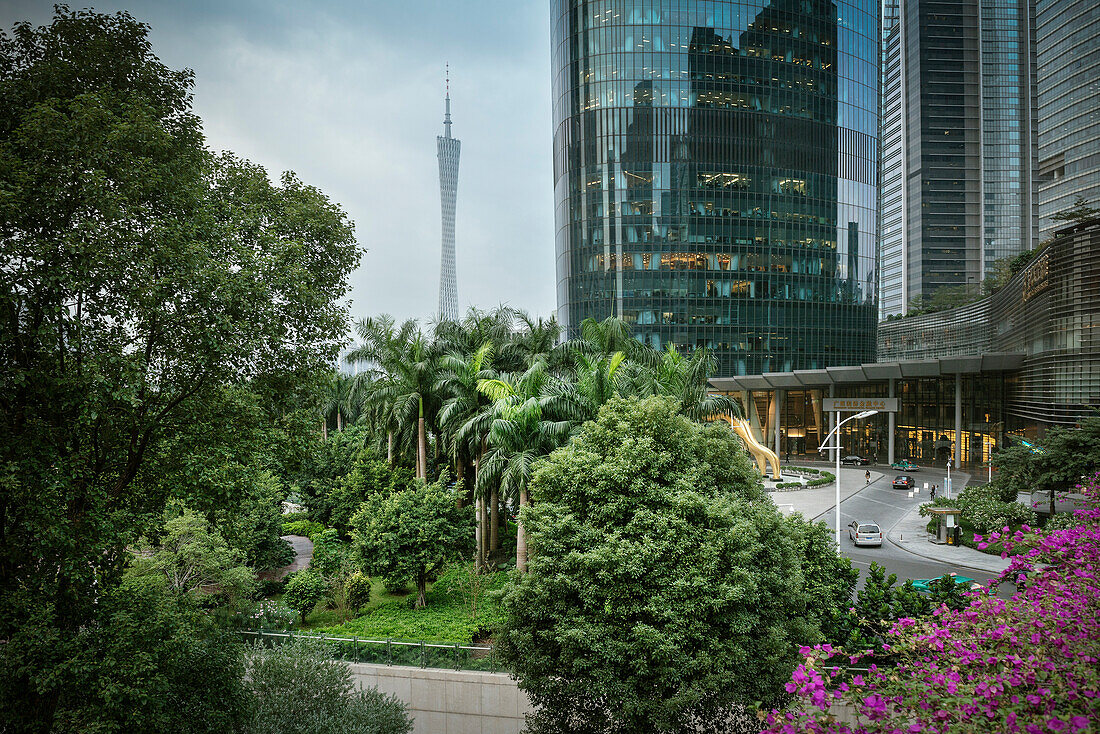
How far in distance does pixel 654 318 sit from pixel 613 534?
6128 centimetres

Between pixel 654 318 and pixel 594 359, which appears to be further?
pixel 654 318

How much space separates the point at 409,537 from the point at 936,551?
24281 millimetres

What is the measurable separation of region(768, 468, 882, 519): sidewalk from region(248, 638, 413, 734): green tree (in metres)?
27.0

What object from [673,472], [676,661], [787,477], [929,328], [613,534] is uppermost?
[929,328]

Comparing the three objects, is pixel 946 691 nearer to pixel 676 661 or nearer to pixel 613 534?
pixel 676 661

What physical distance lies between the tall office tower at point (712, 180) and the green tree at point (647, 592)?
59.4 metres

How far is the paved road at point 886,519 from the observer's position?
24.3 meters

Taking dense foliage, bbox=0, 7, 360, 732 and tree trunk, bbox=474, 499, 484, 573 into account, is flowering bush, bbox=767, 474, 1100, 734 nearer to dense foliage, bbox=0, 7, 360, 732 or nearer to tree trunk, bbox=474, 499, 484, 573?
dense foliage, bbox=0, 7, 360, 732

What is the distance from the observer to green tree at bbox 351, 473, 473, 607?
18.6 meters

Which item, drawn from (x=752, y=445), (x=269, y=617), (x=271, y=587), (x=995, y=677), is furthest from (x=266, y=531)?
(x=752, y=445)

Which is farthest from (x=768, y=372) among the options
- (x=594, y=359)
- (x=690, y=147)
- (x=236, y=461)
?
(x=236, y=461)

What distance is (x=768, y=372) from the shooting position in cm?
7038

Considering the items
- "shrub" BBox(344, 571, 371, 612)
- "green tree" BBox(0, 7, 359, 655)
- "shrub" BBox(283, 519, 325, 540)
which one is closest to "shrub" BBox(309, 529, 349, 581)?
"shrub" BBox(344, 571, 371, 612)

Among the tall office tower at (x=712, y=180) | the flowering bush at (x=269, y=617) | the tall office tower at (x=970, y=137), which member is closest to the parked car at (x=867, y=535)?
the flowering bush at (x=269, y=617)
